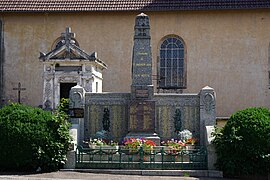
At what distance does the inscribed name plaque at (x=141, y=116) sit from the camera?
16953 mm

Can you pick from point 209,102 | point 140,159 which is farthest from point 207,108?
point 140,159

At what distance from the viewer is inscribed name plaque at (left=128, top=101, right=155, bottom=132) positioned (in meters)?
17.0

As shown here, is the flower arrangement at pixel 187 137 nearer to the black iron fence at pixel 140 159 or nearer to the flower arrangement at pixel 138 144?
the flower arrangement at pixel 138 144

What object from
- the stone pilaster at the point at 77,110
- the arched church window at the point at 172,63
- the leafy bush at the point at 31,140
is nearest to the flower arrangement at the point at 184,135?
the stone pilaster at the point at 77,110

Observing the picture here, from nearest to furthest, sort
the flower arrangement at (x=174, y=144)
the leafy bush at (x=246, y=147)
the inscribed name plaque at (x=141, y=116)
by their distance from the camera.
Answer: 1. the leafy bush at (x=246, y=147)
2. the flower arrangement at (x=174, y=144)
3. the inscribed name plaque at (x=141, y=116)

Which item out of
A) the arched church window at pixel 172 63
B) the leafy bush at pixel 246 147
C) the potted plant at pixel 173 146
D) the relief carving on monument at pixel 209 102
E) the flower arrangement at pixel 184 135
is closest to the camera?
the leafy bush at pixel 246 147

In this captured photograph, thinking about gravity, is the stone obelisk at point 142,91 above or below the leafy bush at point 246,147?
above

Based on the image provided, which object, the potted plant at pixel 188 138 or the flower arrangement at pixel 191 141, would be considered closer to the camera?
the potted plant at pixel 188 138

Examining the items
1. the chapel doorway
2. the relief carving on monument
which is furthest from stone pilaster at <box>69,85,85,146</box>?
the chapel doorway

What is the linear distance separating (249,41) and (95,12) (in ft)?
28.9

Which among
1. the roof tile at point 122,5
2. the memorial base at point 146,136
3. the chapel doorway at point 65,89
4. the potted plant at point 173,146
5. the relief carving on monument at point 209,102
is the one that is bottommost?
the potted plant at point 173,146

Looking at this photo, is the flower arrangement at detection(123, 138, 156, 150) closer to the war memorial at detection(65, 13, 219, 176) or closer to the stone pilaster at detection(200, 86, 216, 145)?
the war memorial at detection(65, 13, 219, 176)

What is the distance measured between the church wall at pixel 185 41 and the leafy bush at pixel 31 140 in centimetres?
1308

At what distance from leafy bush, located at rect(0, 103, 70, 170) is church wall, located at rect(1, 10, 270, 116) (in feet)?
42.9
